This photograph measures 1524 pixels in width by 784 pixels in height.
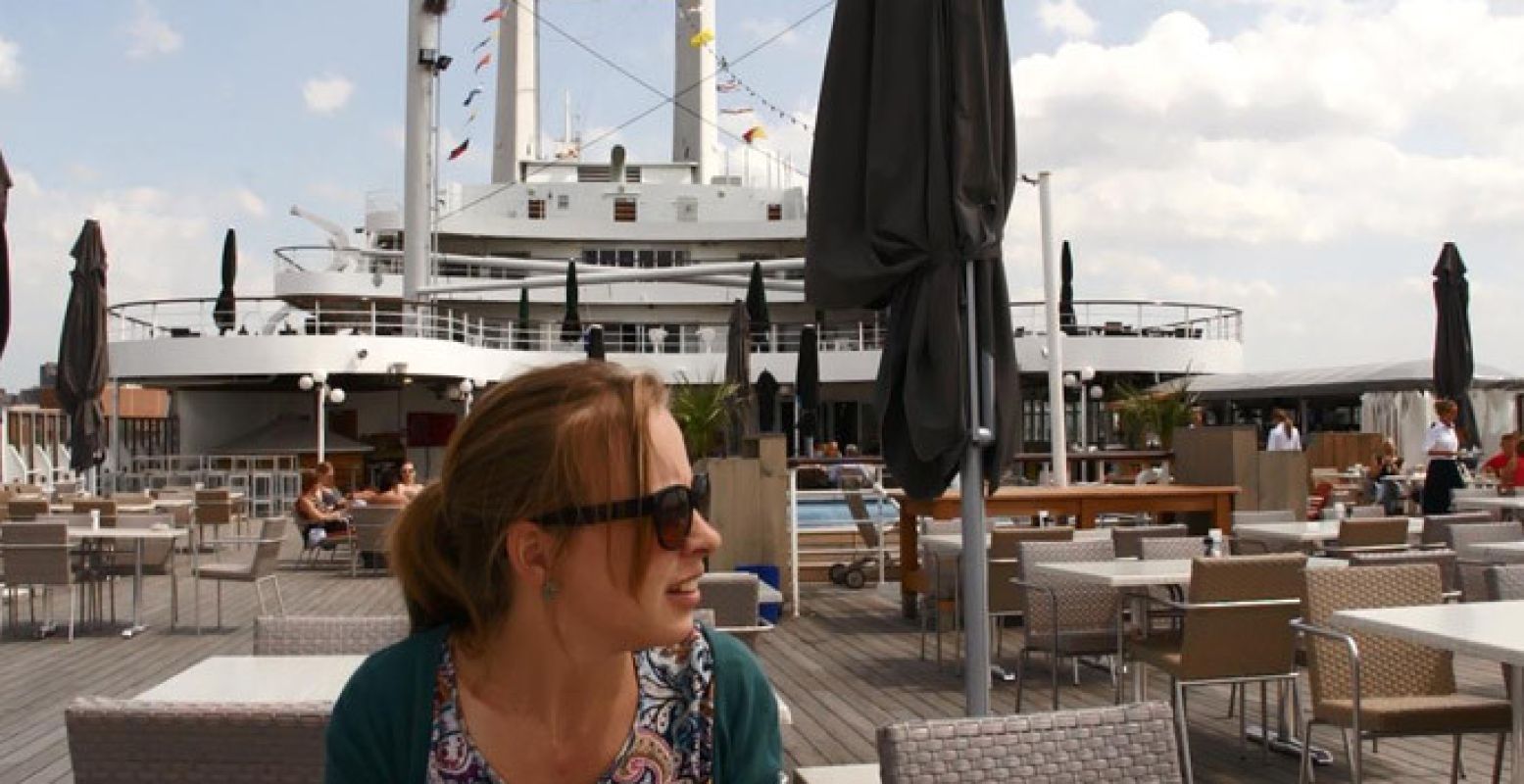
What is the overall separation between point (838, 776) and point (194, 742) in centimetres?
109

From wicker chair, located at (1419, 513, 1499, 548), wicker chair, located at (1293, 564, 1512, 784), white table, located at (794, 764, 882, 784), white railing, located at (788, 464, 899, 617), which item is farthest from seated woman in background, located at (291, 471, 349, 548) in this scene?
white table, located at (794, 764, 882, 784)

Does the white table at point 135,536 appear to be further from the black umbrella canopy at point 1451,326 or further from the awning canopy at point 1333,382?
the awning canopy at point 1333,382

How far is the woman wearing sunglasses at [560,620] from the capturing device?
57.8 inches

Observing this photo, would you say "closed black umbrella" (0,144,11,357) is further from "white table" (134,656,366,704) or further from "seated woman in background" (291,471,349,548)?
"seated woman in background" (291,471,349,548)

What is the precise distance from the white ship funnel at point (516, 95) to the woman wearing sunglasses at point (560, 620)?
4287 centimetres

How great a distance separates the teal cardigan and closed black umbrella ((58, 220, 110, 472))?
1342 centimetres

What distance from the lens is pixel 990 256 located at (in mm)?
4008

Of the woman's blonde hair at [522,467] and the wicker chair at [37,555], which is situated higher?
the woman's blonde hair at [522,467]

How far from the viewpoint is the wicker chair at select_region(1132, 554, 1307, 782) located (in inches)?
188

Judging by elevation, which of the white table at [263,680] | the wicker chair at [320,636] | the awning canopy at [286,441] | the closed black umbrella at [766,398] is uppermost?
the closed black umbrella at [766,398]

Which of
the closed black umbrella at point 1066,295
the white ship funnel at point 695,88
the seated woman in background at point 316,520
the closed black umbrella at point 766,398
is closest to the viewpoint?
the seated woman in background at point 316,520

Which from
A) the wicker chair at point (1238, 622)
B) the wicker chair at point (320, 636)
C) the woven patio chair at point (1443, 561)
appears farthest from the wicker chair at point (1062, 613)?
the wicker chair at point (320, 636)

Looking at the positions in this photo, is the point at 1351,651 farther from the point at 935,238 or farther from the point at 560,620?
the point at 560,620

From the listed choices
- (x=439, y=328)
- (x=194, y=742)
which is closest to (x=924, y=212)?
(x=194, y=742)
